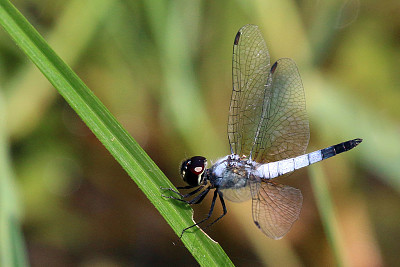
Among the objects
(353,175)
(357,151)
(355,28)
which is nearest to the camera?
(357,151)

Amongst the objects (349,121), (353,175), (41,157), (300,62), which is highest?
(41,157)

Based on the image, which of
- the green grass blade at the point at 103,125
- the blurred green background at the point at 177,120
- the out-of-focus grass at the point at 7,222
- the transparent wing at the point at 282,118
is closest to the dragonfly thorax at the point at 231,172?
the transparent wing at the point at 282,118

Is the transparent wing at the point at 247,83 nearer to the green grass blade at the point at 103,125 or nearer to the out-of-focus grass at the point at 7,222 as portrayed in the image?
the green grass blade at the point at 103,125

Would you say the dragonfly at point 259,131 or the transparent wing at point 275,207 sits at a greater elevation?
the dragonfly at point 259,131

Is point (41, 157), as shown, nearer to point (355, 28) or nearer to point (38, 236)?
point (38, 236)

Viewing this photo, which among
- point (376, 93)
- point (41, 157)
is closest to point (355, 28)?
point (376, 93)

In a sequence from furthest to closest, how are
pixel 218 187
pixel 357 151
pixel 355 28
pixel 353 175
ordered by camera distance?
pixel 355 28
pixel 353 175
pixel 357 151
pixel 218 187

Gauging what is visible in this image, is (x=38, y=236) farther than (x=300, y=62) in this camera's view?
No
